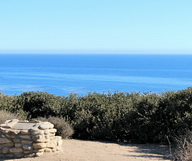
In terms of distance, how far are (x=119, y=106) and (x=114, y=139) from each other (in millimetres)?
1266

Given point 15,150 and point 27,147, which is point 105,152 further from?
point 15,150

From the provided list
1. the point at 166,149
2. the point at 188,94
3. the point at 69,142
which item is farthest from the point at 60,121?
the point at 188,94

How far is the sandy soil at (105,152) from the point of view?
8.43 meters

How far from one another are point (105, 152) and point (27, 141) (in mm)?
2013

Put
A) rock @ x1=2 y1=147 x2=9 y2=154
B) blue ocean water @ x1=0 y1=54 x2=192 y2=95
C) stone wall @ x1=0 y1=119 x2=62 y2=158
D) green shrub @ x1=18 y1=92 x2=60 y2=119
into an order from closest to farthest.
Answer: stone wall @ x1=0 y1=119 x2=62 y2=158 → rock @ x1=2 y1=147 x2=9 y2=154 → green shrub @ x1=18 y1=92 x2=60 y2=119 → blue ocean water @ x1=0 y1=54 x2=192 y2=95

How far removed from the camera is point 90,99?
12992 mm

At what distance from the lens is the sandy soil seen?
843 cm

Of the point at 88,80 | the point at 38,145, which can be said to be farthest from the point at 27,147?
the point at 88,80

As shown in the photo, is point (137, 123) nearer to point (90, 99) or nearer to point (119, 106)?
point (119, 106)

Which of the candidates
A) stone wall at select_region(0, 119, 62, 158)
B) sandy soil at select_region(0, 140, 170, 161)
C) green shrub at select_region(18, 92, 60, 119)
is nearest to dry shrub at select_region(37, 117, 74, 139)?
sandy soil at select_region(0, 140, 170, 161)

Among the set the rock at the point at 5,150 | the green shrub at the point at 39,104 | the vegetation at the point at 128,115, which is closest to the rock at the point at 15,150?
the rock at the point at 5,150

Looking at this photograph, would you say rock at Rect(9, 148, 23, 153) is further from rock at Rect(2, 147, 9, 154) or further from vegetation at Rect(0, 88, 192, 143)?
vegetation at Rect(0, 88, 192, 143)

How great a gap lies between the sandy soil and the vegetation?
1.99ft

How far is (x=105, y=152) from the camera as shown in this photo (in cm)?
912
